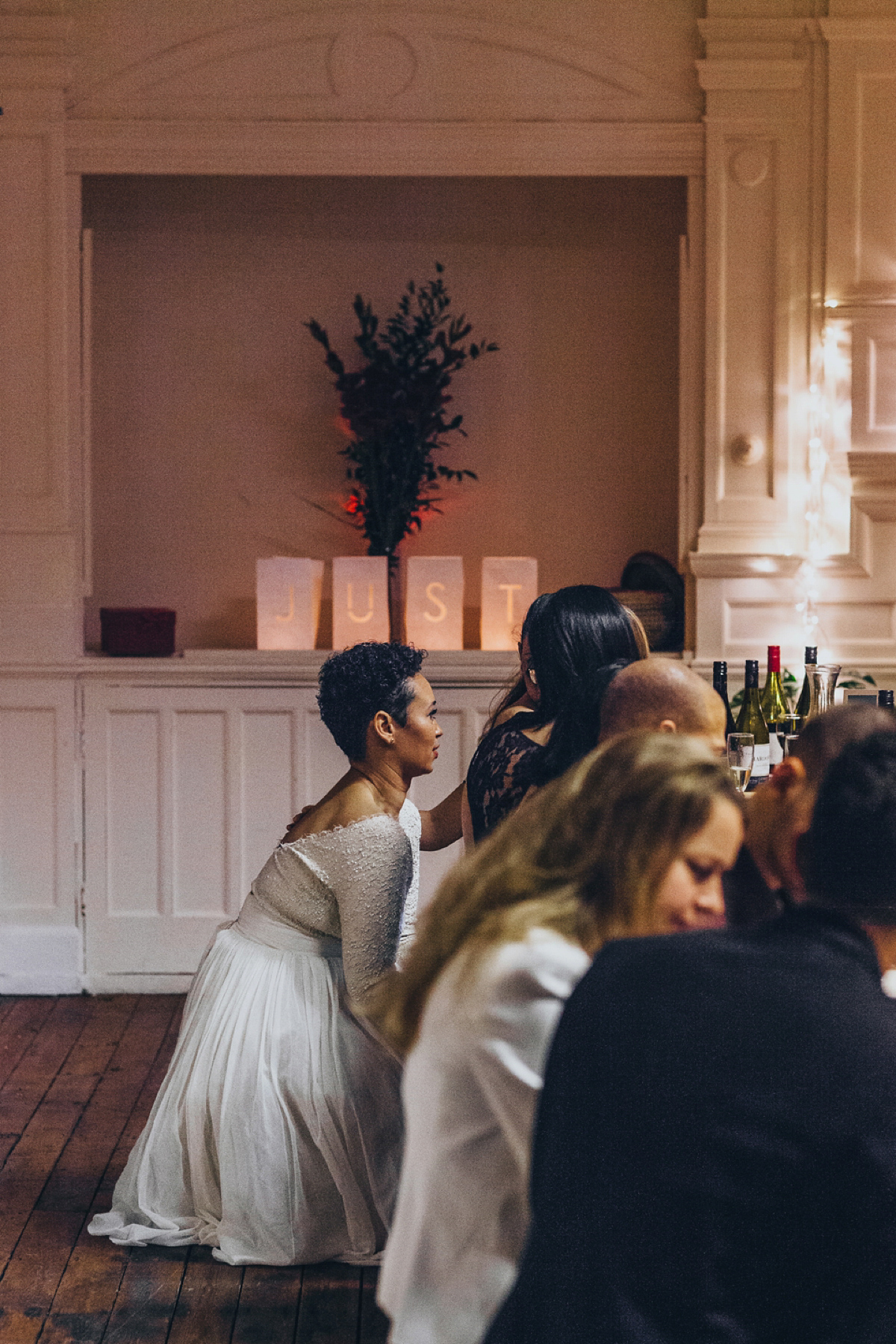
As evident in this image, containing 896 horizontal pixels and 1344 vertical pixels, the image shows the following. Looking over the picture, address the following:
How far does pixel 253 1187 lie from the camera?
2.67 m

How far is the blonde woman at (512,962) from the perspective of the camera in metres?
1.20

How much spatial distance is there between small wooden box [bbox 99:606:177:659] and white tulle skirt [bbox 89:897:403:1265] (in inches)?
78.3

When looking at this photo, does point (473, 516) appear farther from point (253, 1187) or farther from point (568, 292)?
point (253, 1187)

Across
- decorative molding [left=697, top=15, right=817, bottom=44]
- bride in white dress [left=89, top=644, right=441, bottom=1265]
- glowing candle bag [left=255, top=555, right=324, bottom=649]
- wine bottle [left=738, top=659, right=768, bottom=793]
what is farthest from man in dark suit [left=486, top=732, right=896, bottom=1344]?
decorative molding [left=697, top=15, right=817, bottom=44]

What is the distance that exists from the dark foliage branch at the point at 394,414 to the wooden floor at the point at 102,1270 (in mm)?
1970

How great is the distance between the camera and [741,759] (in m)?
2.77

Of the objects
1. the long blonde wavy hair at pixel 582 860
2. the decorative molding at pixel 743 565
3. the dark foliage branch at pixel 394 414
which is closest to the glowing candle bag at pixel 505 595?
the dark foliage branch at pixel 394 414

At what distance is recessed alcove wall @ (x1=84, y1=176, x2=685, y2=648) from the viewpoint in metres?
4.96

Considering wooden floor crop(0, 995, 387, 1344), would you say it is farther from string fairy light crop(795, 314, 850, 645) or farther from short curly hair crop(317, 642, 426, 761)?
string fairy light crop(795, 314, 850, 645)

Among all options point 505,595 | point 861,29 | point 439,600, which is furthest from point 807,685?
point 861,29

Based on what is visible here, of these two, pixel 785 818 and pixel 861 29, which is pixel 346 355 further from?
pixel 785 818

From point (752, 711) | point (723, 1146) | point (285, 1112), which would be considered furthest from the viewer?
point (752, 711)

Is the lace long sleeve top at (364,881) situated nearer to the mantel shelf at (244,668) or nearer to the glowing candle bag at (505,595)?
the mantel shelf at (244,668)

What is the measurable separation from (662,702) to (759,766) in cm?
97
